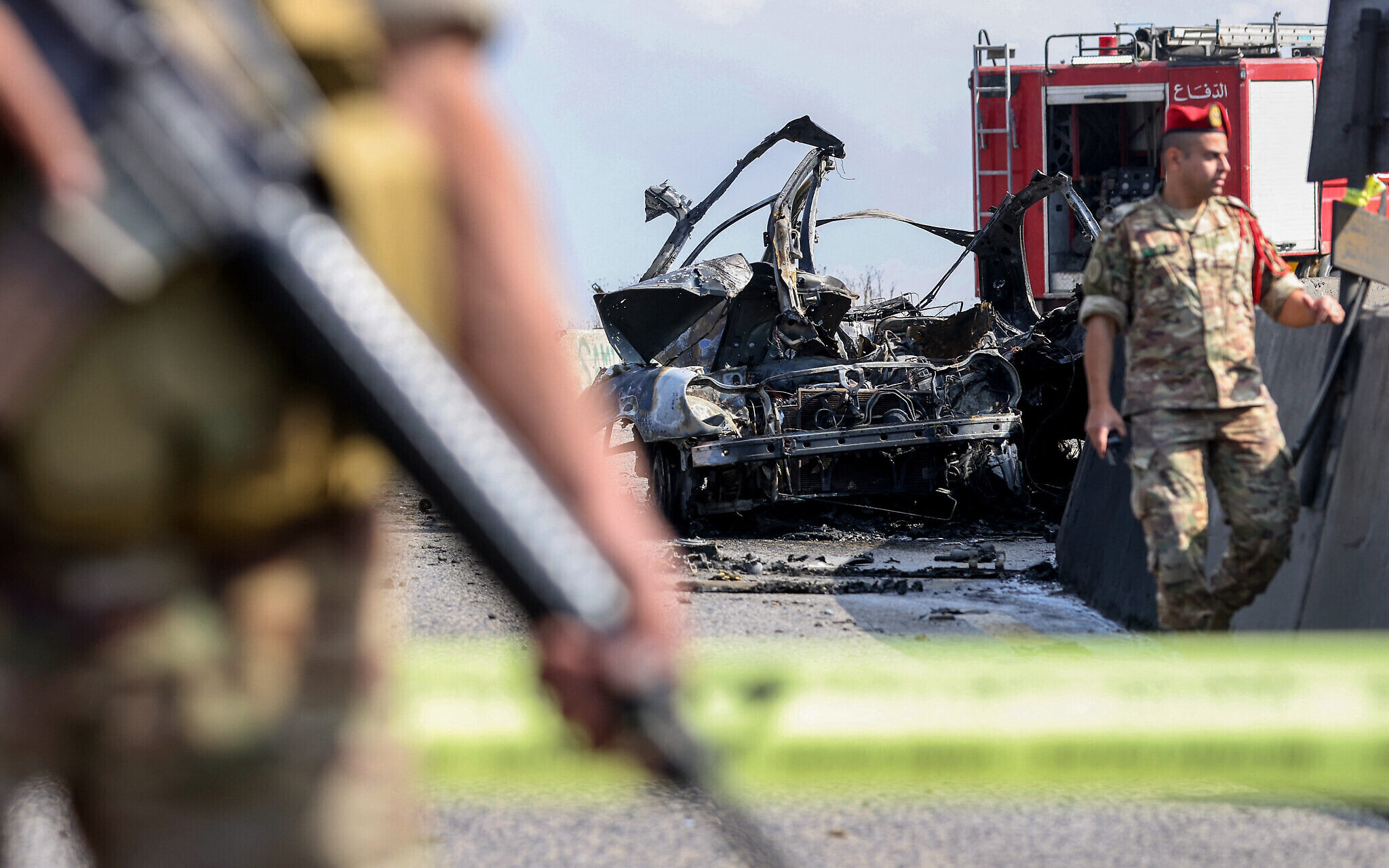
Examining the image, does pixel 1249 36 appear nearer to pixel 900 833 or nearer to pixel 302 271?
pixel 900 833

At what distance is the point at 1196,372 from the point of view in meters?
4.21

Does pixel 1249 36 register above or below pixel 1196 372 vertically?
above

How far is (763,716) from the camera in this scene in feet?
6.43

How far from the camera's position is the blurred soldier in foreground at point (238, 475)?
1.02 m

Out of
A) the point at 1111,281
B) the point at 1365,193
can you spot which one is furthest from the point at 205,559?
the point at 1365,193

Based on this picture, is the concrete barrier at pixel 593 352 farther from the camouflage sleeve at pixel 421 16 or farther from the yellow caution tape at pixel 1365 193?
the camouflage sleeve at pixel 421 16

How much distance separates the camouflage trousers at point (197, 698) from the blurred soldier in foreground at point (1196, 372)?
3.40m

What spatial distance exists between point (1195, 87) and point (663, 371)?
860 centimetres

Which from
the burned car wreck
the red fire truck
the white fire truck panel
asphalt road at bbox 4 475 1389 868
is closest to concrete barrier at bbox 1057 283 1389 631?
asphalt road at bbox 4 475 1389 868

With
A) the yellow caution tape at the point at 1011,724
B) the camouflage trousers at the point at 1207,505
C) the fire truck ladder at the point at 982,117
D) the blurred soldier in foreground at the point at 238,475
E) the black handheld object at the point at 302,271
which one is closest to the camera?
the black handheld object at the point at 302,271

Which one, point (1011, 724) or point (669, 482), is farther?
point (669, 482)

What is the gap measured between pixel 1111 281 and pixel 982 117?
1071 centimetres

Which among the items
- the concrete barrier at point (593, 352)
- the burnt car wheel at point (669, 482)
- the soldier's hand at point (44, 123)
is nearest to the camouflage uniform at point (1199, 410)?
the soldier's hand at point (44, 123)

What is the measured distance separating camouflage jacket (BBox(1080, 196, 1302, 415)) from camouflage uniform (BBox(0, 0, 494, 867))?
3.57 metres
